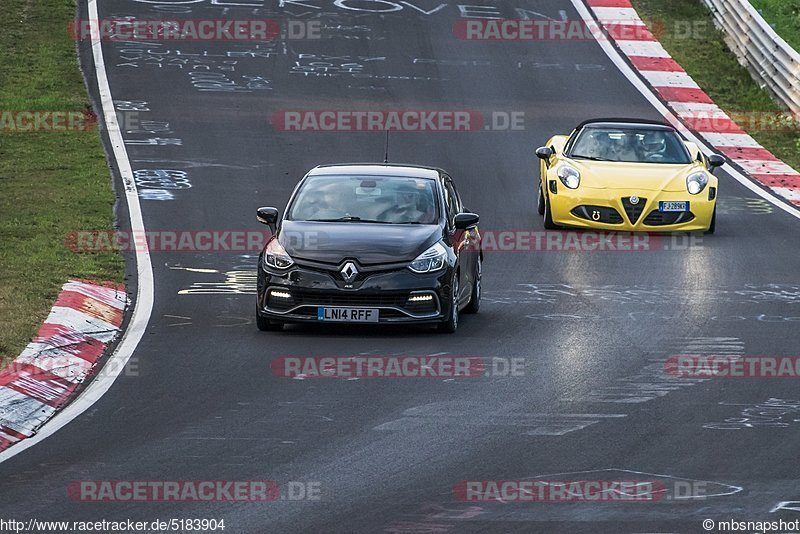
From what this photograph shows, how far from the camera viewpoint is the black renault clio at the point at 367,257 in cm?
1361

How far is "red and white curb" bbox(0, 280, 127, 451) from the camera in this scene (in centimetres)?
1051

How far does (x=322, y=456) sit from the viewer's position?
9.47 metres

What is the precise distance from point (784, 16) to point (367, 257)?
22.5m

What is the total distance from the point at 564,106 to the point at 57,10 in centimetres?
1117

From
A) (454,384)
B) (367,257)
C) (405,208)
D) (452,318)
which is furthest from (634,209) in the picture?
(454,384)

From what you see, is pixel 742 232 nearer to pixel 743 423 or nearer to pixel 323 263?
pixel 323 263

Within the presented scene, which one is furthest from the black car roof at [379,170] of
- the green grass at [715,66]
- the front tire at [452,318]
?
the green grass at [715,66]

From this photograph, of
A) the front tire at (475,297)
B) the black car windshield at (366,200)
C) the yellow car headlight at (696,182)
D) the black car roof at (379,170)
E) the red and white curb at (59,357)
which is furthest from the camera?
the yellow car headlight at (696,182)

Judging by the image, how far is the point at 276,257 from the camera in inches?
548

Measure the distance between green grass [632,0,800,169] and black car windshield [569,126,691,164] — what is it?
477 centimetres

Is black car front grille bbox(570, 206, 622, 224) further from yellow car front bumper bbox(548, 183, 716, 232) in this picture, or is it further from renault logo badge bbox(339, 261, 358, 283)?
renault logo badge bbox(339, 261, 358, 283)

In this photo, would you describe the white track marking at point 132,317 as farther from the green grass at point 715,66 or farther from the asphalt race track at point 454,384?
the green grass at point 715,66

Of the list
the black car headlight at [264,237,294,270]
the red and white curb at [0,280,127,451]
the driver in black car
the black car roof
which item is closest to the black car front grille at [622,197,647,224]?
the black car roof

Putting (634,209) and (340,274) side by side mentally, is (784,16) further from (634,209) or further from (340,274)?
(340,274)
